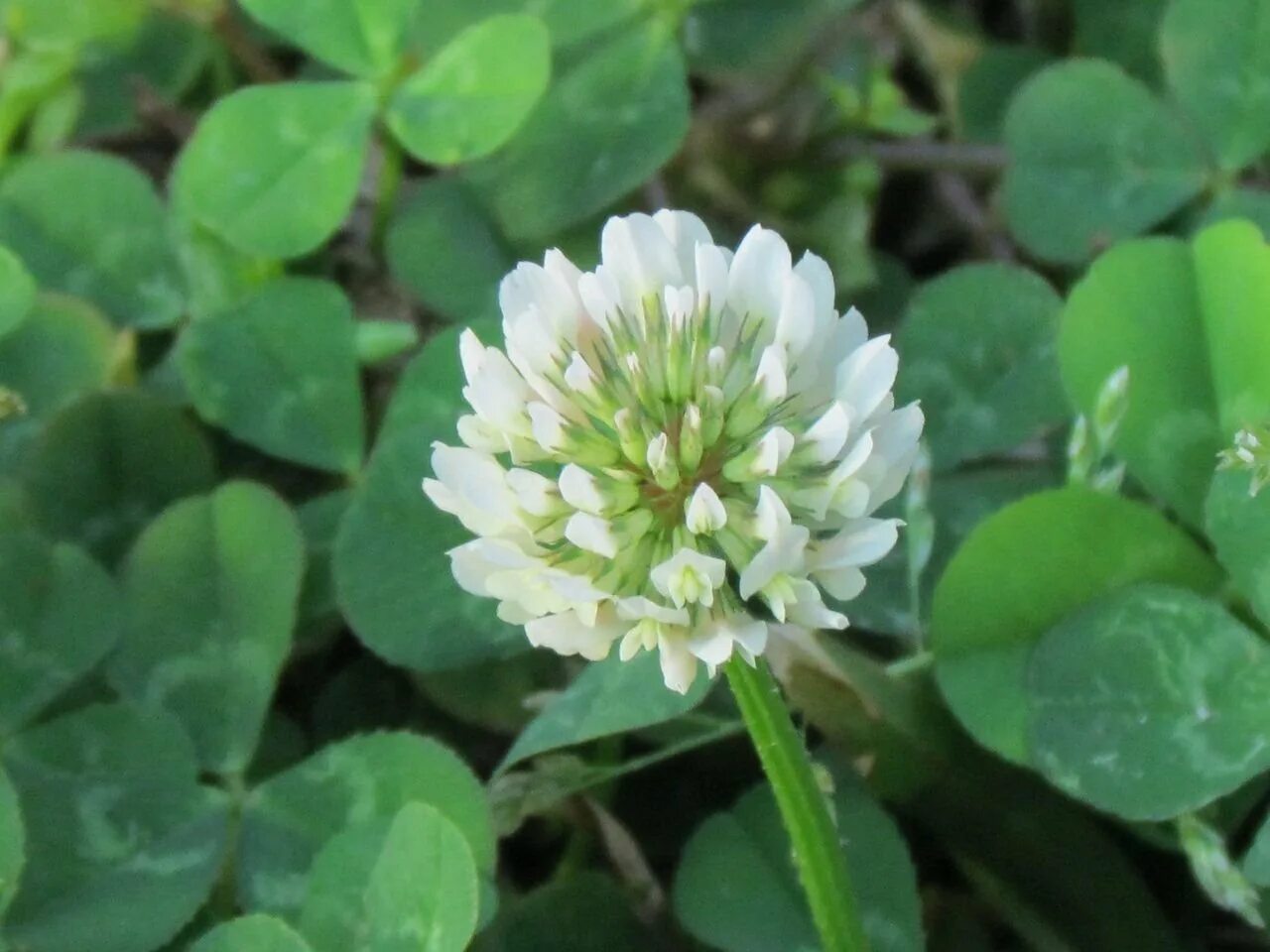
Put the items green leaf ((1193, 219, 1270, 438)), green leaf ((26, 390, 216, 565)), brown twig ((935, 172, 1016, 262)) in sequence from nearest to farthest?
green leaf ((1193, 219, 1270, 438)) < green leaf ((26, 390, 216, 565)) < brown twig ((935, 172, 1016, 262))

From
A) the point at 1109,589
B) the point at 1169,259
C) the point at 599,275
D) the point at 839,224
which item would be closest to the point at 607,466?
the point at 599,275

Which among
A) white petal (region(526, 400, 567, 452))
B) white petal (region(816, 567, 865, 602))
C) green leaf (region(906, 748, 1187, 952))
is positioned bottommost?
green leaf (region(906, 748, 1187, 952))

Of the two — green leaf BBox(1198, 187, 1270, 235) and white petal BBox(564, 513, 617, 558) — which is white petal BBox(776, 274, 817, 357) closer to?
white petal BBox(564, 513, 617, 558)

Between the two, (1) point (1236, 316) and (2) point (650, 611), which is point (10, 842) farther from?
(1) point (1236, 316)

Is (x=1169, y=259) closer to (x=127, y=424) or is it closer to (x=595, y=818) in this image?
(x=595, y=818)

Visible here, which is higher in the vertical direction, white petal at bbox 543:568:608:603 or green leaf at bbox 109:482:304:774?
white petal at bbox 543:568:608:603

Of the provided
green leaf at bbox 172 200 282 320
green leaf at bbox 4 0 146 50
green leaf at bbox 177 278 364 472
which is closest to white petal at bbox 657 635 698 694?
green leaf at bbox 177 278 364 472

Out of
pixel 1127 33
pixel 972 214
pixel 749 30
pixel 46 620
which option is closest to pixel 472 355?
pixel 46 620
